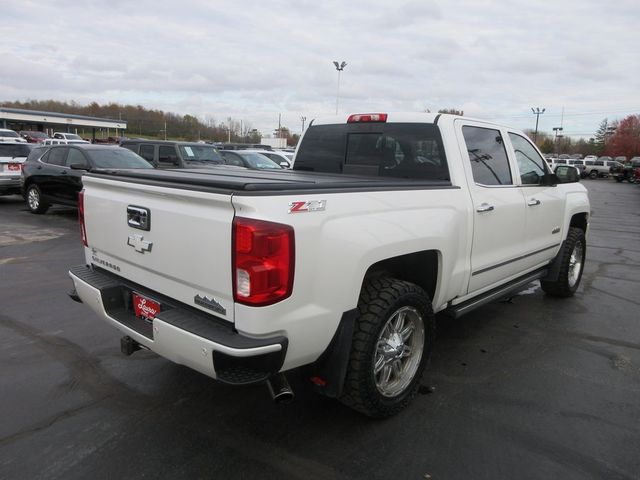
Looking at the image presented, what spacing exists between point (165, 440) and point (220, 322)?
35.9 inches

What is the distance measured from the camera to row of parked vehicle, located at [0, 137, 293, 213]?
10484mm

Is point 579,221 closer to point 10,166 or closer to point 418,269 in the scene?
point 418,269

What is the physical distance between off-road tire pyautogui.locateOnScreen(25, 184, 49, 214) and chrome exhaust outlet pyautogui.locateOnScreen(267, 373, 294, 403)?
1089 cm

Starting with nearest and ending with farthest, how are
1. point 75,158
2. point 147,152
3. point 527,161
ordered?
point 527,161, point 75,158, point 147,152

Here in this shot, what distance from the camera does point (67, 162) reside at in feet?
35.7

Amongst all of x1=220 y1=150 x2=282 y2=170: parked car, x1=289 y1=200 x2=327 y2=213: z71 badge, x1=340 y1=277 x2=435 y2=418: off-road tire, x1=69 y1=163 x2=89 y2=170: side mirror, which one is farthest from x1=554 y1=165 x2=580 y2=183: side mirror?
x1=220 y1=150 x2=282 y2=170: parked car

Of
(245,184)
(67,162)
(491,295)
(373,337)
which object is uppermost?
(245,184)

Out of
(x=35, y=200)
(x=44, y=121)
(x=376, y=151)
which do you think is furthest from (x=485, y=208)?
(x=44, y=121)

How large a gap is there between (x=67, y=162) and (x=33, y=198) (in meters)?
1.56

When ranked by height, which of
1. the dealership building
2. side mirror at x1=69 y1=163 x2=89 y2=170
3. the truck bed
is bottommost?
side mirror at x1=69 y1=163 x2=89 y2=170

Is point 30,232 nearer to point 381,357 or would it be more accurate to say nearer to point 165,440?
point 165,440

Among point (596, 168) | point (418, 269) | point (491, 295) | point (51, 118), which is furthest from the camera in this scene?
point (51, 118)

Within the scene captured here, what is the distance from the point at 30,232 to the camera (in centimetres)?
939

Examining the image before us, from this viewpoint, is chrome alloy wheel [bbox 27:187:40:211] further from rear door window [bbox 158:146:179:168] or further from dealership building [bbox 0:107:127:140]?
dealership building [bbox 0:107:127:140]
